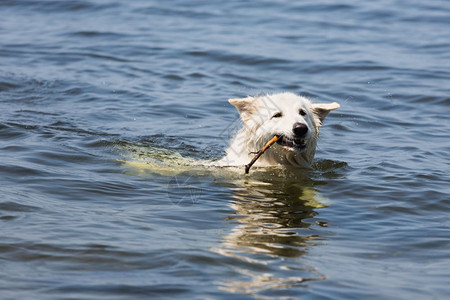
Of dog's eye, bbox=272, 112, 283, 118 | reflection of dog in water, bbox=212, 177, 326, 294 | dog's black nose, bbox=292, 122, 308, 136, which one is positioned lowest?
reflection of dog in water, bbox=212, 177, 326, 294

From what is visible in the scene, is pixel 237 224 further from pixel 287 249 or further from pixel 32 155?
pixel 32 155

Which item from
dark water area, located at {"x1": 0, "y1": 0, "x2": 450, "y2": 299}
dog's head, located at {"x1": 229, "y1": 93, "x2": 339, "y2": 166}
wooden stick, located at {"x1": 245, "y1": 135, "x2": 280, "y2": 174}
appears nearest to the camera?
dark water area, located at {"x1": 0, "y1": 0, "x2": 450, "y2": 299}

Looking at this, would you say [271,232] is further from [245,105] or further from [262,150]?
[245,105]

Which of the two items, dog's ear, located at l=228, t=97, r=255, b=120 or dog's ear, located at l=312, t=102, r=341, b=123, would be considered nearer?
dog's ear, located at l=228, t=97, r=255, b=120

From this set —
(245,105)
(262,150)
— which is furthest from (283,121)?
(245,105)

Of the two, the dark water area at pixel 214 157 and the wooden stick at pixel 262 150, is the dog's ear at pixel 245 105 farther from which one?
the dark water area at pixel 214 157

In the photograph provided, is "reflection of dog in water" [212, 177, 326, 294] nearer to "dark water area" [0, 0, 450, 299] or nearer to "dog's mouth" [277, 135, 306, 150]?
"dark water area" [0, 0, 450, 299]

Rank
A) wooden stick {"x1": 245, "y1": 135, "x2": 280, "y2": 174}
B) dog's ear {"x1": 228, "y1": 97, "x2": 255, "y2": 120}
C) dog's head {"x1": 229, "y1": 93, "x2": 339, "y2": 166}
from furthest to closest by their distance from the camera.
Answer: dog's ear {"x1": 228, "y1": 97, "x2": 255, "y2": 120}
wooden stick {"x1": 245, "y1": 135, "x2": 280, "y2": 174}
dog's head {"x1": 229, "y1": 93, "x2": 339, "y2": 166}

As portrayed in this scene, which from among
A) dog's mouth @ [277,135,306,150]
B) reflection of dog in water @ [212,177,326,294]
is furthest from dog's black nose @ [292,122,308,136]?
reflection of dog in water @ [212,177,326,294]

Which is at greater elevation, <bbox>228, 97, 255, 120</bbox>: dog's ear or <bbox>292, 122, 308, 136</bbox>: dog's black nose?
<bbox>228, 97, 255, 120</bbox>: dog's ear

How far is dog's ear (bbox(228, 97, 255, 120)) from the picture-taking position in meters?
8.29

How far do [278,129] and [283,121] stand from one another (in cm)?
10

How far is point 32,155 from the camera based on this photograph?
8992 millimetres

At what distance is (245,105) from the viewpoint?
836cm
